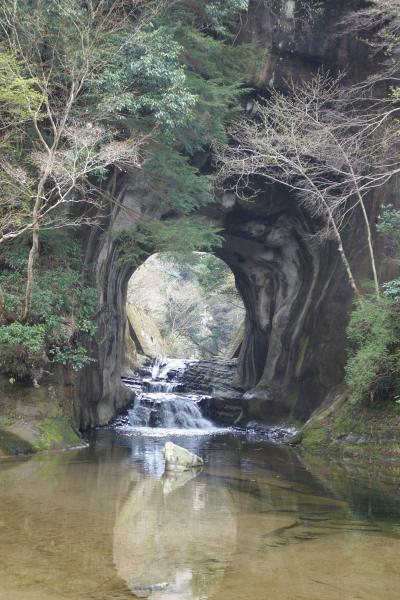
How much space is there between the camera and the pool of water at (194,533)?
4.17 meters

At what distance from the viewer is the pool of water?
4.17 metres

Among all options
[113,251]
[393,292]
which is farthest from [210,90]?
[393,292]

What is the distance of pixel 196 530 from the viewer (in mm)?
5797

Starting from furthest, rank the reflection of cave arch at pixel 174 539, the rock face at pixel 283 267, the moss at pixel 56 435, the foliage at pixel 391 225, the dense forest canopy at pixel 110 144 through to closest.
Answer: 1. the rock face at pixel 283 267
2. the foliage at pixel 391 225
3. the dense forest canopy at pixel 110 144
4. the moss at pixel 56 435
5. the reflection of cave arch at pixel 174 539

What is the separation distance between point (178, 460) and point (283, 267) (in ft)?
46.6

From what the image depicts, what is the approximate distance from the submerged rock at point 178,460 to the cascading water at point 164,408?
9.28 metres

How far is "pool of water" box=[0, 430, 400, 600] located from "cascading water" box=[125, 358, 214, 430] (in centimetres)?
1018

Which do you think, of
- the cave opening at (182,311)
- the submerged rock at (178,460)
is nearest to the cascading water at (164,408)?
the submerged rock at (178,460)

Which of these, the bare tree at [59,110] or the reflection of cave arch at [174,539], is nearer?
the reflection of cave arch at [174,539]

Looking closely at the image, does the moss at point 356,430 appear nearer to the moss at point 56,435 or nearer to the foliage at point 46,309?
the moss at point 56,435

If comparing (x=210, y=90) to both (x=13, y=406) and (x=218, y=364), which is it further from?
(x=218, y=364)

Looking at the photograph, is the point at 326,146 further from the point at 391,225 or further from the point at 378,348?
the point at 378,348

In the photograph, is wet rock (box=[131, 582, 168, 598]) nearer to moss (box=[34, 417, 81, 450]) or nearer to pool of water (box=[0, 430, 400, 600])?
pool of water (box=[0, 430, 400, 600])

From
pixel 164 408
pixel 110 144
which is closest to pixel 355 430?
pixel 110 144
